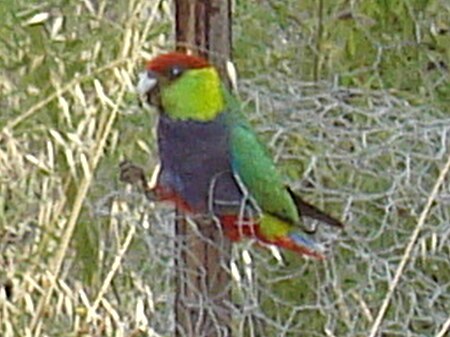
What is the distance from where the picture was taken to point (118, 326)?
2033 millimetres

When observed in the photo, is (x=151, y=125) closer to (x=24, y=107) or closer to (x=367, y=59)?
(x=24, y=107)

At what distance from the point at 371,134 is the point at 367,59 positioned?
1.34 ft

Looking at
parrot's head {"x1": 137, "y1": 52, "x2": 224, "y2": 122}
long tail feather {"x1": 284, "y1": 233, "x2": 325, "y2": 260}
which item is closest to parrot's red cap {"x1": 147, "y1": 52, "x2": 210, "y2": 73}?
parrot's head {"x1": 137, "y1": 52, "x2": 224, "y2": 122}

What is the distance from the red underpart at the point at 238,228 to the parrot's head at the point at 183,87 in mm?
97

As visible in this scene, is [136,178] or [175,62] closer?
[175,62]

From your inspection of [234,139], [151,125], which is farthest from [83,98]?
[234,139]

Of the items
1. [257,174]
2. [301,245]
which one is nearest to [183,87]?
[257,174]

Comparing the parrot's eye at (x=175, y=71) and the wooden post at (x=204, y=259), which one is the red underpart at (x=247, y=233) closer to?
the wooden post at (x=204, y=259)

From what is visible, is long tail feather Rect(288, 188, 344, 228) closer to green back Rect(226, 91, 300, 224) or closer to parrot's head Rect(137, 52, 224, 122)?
green back Rect(226, 91, 300, 224)

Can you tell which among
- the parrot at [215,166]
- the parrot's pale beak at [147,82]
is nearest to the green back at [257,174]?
the parrot at [215,166]

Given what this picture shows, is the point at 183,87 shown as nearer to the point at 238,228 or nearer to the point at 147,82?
the point at 147,82

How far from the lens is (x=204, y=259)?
1.91 m

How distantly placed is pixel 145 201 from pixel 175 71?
0.31 metres

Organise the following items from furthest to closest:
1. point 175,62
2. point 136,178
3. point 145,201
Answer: point 145,201
point 136,178
point 175,62
